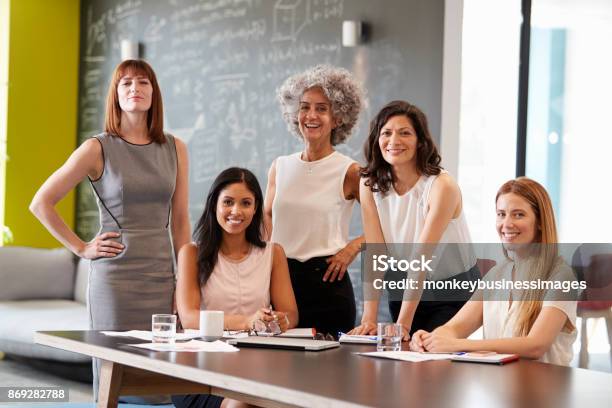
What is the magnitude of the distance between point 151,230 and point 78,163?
329mm

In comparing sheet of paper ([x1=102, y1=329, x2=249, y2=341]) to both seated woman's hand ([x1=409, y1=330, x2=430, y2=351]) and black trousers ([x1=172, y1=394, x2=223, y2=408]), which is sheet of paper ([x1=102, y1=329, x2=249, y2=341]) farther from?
seated woman's hand ([x1=409, y1=330, x2=430, y2=351])

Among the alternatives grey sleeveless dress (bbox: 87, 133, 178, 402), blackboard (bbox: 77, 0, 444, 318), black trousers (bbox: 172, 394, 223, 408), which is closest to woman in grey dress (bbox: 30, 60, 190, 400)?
grey sleeveless dress (bbox: 87, 133, 178, 402)

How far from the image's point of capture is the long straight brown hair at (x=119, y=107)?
329cm

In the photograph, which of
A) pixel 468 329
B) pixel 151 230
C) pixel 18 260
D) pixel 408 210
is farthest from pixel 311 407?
pixel 18 260

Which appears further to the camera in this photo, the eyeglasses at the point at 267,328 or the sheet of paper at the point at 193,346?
the eyeglasses at the point at 267,328

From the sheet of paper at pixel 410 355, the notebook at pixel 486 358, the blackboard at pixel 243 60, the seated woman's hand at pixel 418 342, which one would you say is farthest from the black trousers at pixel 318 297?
the blackboard at pixel 243 60

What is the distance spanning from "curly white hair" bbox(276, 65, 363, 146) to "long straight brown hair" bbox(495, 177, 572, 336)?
36.4 inches

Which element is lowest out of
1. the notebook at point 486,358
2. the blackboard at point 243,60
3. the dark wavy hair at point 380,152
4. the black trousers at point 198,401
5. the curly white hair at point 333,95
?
the black trousers at point 198,401

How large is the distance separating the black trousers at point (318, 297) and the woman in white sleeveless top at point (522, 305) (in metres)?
0.75

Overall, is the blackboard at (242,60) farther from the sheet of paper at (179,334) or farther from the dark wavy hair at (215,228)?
the sheet of paper at (179,334)

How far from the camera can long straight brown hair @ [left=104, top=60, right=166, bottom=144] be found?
329 cm

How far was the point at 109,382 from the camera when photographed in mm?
2529

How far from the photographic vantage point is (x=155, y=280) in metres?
3.31

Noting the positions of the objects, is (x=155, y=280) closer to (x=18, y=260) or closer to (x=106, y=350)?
(x=106, y=350)
